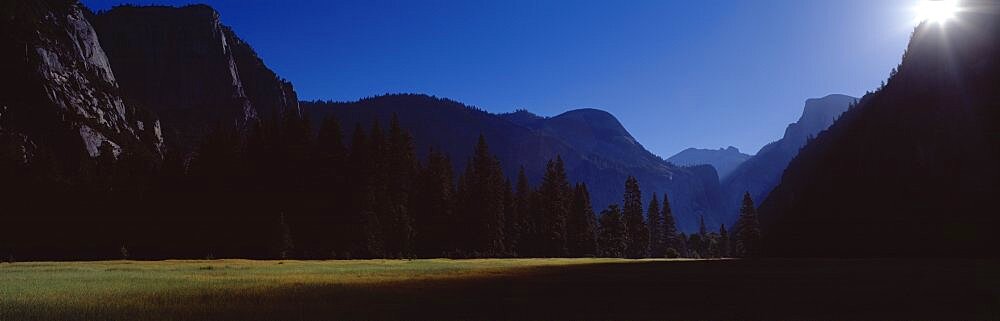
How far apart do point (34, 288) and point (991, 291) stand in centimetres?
2924

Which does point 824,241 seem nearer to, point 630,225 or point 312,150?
point 630,225

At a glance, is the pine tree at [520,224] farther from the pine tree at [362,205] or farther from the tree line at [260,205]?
the pine tree at [362,205]

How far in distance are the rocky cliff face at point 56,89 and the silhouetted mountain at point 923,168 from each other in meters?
132

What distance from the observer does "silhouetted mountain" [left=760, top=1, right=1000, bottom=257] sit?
84.9 m

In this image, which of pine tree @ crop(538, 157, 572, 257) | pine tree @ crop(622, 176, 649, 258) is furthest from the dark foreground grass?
pine tree @ crop(622, 176, 649, 258)

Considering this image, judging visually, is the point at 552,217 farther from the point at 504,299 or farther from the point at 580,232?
the point at 504,299

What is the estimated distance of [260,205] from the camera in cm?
6575

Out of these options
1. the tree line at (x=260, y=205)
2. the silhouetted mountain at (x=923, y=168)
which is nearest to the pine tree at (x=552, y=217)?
the tree line at (x=260, y=205)

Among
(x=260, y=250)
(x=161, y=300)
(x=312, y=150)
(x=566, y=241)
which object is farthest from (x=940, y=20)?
(x=161, y=300)

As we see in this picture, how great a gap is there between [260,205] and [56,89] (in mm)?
82128

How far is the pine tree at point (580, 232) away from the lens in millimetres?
98938

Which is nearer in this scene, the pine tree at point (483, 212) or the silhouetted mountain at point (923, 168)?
the pine tree at point (483, 212)

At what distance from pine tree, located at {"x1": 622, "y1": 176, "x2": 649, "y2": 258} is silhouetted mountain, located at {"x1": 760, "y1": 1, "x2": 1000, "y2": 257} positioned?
76.2 feet

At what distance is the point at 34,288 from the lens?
19.3m
